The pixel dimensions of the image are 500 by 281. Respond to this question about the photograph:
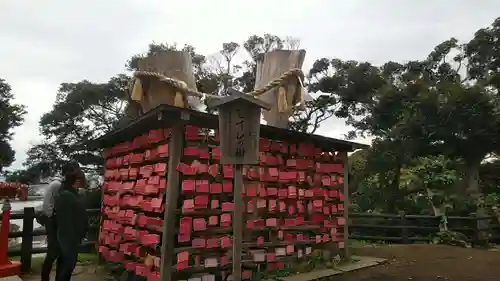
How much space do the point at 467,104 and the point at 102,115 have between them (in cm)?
1964

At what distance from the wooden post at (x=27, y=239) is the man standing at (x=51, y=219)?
1.82m

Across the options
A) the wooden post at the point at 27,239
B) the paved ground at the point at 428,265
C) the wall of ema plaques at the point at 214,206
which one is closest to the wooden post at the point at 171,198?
the wall of ema plaques at the point at 214,206

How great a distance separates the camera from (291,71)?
24.8 feet

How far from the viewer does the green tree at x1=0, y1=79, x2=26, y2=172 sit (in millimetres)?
21594

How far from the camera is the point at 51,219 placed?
5203 millimetres

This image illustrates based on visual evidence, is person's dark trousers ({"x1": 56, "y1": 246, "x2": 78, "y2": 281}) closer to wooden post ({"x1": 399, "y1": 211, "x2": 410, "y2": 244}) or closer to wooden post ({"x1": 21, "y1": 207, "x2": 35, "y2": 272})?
wooden post ({"x1": 21, "y1": 207, "x2": 35, "y2": 272})

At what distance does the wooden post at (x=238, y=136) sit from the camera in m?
4.16

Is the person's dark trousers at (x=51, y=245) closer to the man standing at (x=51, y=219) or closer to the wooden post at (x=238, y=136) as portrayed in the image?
the man standing at (x=51, y=219)

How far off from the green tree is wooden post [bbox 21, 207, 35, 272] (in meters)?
17.3

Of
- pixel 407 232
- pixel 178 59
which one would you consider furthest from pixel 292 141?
pixel 407 232

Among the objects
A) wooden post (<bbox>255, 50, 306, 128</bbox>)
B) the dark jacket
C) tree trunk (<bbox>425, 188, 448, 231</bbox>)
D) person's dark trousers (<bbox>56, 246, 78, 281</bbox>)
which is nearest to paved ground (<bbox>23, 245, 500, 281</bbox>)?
tree trunk (<bbox>425, 188, 448, 231</bbox>)

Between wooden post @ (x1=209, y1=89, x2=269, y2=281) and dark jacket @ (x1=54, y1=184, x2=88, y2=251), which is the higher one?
wooden post @ (x1=209, y1=89, x2=269, y2=281)

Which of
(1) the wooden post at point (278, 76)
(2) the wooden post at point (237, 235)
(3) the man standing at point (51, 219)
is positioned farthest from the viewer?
Answer: (1) the wooden post at point (278, 76)

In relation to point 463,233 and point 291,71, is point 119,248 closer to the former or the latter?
point 291,71
